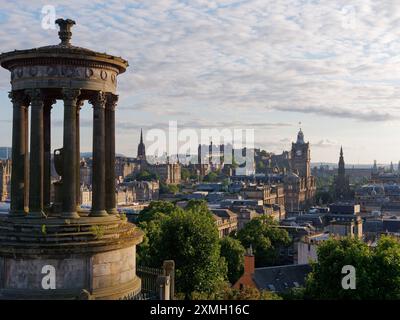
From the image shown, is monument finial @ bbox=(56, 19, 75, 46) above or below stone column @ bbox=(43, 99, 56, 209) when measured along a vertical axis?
above

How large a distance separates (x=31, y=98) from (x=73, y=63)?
6.70ft

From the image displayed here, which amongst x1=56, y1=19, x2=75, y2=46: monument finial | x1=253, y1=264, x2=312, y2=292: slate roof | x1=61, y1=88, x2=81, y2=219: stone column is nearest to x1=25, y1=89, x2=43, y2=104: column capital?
x1=61, y1=88, x2=81, y2=219: stone column

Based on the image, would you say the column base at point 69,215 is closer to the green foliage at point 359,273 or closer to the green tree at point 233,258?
the green foliage at point 359,273

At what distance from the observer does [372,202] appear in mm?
162250

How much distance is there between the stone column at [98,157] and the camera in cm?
2047

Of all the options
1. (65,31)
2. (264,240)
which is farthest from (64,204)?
(264,240)

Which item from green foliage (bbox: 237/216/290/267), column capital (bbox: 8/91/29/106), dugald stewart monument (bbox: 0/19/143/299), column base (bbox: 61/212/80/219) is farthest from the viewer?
green foliage (bbox: 237/216/290/267)

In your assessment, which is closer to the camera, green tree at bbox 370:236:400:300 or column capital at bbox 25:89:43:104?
column capital at bbox 25:89:43:104

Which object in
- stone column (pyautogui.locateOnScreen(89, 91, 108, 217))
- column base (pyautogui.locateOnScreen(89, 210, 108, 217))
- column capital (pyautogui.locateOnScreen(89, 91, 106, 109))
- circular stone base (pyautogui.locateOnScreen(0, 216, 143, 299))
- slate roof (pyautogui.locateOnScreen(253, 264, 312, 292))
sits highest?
column capital (pyautogui.locateOnScreen(89, 91, 106, 109))

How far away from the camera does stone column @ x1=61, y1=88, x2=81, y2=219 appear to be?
19.6 m

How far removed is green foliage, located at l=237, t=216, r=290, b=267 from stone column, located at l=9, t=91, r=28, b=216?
57994 mm

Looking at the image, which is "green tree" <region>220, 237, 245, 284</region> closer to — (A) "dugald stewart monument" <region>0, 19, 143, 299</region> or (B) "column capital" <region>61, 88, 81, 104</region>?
(A) "dugald stewart monument" <region>0, 19, 143, 299</region>

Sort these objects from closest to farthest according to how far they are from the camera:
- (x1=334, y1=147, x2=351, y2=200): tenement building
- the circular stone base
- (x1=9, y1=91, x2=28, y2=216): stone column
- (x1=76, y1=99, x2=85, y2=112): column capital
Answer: the circular stone base < (x1=9, y1=91, x2=28, y2=216): stone column < (x1=76, y1=99, x2=85, y2=112): column capital < (x1=334, y1=147, x2=351, y2=200): tenement building
